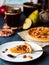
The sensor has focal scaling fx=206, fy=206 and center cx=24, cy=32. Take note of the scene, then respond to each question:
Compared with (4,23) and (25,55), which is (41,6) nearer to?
(4,23)

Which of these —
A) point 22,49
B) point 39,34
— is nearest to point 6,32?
point 39,34

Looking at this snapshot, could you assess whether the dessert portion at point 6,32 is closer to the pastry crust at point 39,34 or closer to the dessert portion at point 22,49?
the pastry crust at point 39,34

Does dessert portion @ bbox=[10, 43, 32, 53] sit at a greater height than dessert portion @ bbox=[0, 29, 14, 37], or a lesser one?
greater

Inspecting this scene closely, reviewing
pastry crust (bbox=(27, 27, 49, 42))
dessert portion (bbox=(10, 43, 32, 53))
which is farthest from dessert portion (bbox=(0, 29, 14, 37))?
dessert portion (bbox=(10, 43, 32, 53))

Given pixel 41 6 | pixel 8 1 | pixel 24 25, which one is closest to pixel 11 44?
pixel 24 25

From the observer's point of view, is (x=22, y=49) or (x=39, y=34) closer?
(x=22, y=49)

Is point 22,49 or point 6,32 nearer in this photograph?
point 22,49

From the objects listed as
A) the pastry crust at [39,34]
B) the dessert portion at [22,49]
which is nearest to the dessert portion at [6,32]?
the pastry crust at [39,34]

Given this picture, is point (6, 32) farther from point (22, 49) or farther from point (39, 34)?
point (22, 49)

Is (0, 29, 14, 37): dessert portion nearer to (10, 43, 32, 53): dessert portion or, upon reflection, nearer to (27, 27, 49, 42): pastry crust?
(27, 27, 49, 42): pastry crust
